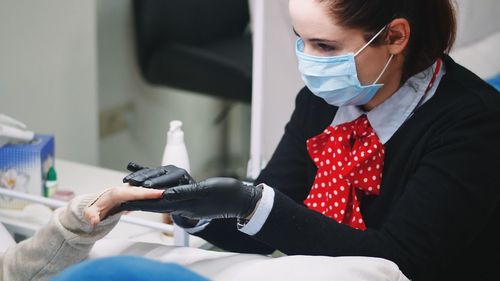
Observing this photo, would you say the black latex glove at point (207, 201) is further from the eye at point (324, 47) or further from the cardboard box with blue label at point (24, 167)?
the cardboard box with blue label at point (24, 167)

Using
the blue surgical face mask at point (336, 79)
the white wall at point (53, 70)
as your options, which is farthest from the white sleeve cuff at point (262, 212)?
the white wall at point (53, 70)

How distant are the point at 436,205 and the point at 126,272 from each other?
705 millimetres

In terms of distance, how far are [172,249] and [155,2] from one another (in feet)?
5.49

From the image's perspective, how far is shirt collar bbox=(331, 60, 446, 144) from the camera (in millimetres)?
1318

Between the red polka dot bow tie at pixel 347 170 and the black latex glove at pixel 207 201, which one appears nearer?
the black latex glove at pixel 207 201

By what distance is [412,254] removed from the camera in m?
1.20

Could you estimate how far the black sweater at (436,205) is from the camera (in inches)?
47.5

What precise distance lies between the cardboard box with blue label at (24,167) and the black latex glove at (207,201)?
59cm

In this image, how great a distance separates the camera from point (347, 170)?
1.33m

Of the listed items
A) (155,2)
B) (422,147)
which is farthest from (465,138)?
(155,2)

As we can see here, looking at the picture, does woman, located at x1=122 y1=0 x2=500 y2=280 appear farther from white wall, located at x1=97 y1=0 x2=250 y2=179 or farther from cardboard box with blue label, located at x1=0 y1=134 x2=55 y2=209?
white wall, located at x1=97 y1=0 x2=250 y2=179

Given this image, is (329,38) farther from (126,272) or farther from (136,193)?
(126,272)


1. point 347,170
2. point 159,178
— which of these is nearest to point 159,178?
point 159,178

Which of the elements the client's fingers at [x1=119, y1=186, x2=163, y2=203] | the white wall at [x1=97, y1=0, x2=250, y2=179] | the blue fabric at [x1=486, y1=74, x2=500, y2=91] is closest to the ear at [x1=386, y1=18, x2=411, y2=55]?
the client's fingers at [x1=119, y1=186, x2=163, y2=203]
